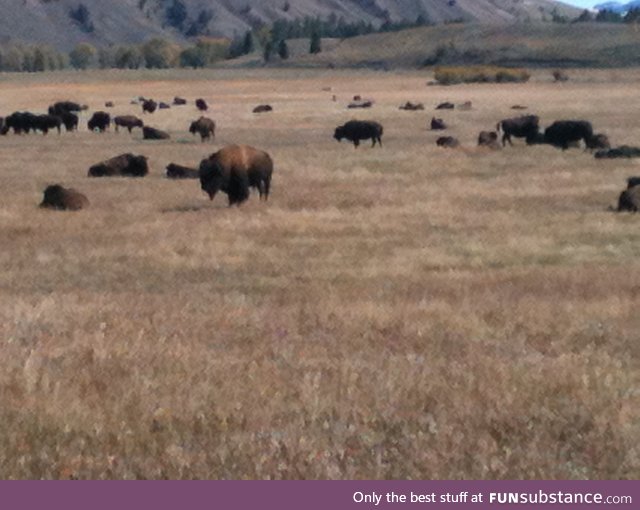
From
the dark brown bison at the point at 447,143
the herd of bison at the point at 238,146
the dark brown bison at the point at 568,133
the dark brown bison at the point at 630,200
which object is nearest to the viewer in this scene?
the dark brown bison at the point at 630,200

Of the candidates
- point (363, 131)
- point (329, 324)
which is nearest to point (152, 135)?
point (363, 131)

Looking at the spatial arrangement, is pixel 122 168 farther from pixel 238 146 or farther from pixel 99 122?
pixel 99 122

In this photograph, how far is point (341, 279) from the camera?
16781 millimetres

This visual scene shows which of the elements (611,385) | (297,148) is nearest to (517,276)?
(611,385)

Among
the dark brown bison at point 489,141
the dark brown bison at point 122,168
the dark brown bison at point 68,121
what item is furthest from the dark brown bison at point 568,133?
the dark brown bison at point 68,121

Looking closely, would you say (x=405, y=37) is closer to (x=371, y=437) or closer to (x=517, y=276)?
(x=517, y=276)

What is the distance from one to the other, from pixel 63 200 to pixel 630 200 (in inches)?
428

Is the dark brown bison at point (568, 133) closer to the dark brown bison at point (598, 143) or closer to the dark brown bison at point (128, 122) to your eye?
the dark brown bison at point (598, 143)

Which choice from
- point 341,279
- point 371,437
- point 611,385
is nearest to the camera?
point 371,437

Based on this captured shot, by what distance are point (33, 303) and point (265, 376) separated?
17.2ft

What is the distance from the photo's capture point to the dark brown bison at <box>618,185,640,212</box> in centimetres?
2317

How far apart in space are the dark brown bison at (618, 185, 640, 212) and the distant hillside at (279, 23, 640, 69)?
10829 cm

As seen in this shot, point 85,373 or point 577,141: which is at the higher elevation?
point 85,373

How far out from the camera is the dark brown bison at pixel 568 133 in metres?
40.3
